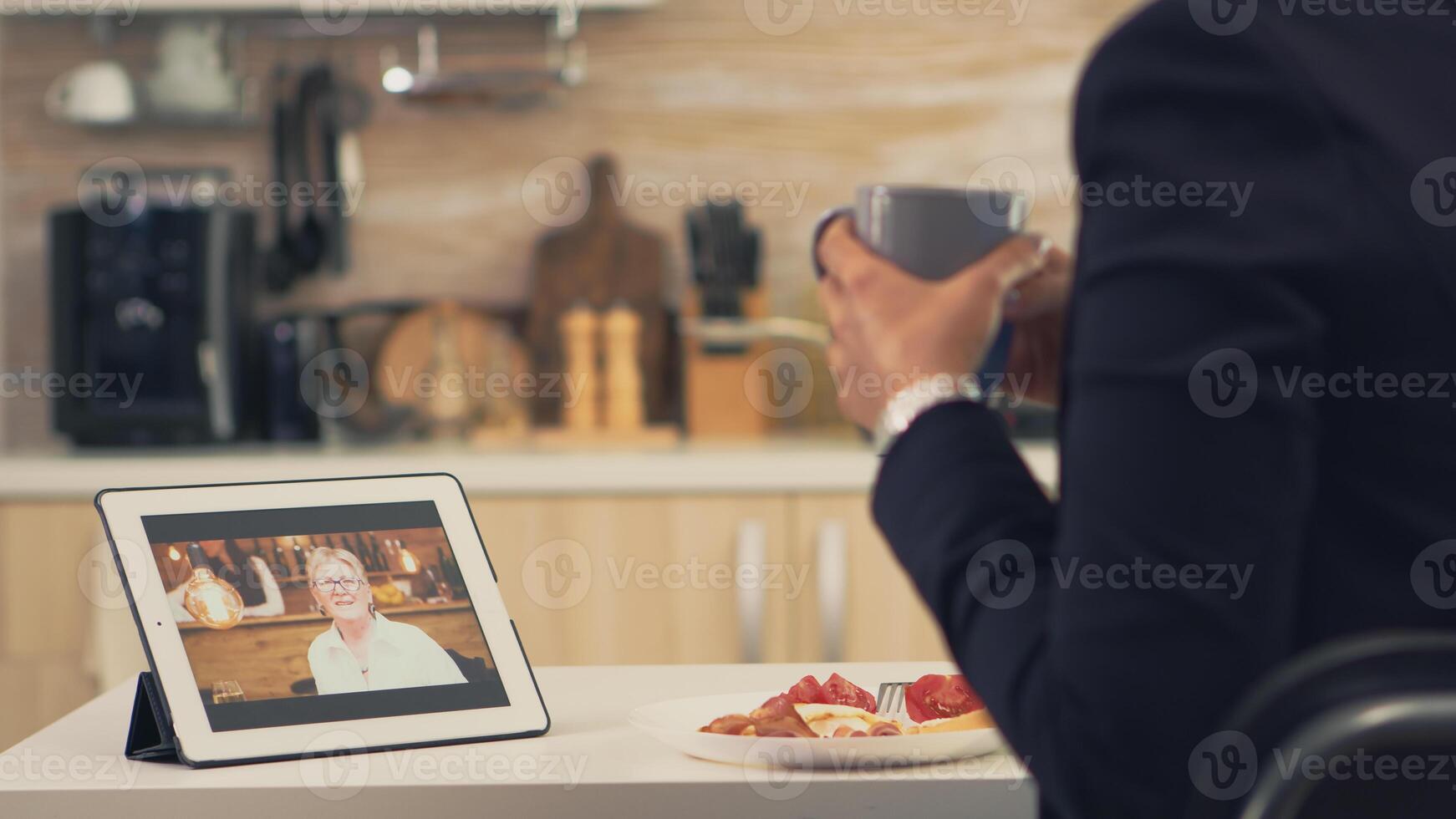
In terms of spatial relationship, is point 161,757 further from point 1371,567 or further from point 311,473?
point 311,473

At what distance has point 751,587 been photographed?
7.07 ft

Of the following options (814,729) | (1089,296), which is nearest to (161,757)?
(814,729)

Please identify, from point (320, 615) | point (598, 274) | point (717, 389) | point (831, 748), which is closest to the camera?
point (831, 748)

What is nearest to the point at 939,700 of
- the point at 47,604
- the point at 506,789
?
the point at 506,789

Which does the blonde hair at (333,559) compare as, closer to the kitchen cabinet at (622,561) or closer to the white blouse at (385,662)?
the white blouse at (385,662)

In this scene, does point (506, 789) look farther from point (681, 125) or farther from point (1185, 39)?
point (681, 125)

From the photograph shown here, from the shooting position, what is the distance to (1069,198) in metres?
2.78

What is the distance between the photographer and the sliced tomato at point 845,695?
2.92 feet

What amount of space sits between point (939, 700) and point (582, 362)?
5.82 ft

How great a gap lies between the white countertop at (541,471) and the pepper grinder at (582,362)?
26cm

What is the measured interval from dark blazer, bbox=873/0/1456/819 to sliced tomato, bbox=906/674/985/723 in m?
0.31

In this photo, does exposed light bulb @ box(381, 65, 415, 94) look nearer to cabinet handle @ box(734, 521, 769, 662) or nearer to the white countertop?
the white countertop

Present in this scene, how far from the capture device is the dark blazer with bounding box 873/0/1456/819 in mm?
517

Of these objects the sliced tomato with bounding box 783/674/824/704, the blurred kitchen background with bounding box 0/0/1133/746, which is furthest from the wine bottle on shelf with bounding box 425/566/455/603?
the blurred kitchen background with bounding box 0/0/1133/746
